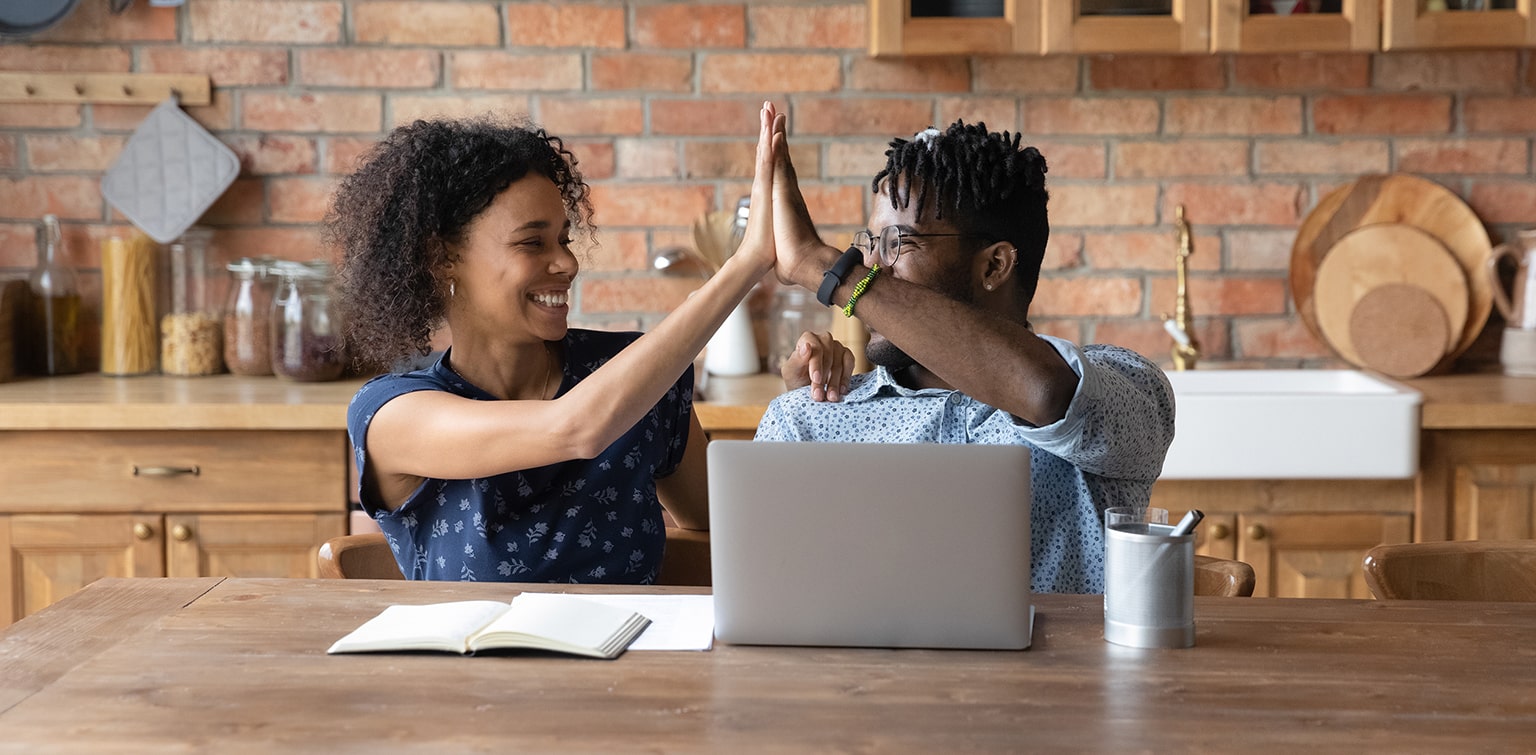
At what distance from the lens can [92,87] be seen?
295cm

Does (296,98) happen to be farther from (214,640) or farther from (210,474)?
(214,640)

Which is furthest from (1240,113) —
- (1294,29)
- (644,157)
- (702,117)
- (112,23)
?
(112,23)

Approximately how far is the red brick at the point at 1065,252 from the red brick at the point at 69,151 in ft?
6.62

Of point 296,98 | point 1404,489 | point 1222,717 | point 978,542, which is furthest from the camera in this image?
point 296,98

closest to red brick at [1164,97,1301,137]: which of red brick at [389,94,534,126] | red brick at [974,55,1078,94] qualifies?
red brick at [974,55,1078,94]

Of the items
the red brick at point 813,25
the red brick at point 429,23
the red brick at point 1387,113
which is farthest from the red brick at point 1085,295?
the red brick at point 429,23

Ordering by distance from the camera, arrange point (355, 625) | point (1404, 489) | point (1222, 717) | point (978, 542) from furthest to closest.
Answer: point (1404, 489) < point (355, 625) < point (978, 542) < point (1222, 717)

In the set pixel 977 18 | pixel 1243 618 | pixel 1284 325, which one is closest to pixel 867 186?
Answer: pixel 977 18

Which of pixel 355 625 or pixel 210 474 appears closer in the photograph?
pixel 355 625

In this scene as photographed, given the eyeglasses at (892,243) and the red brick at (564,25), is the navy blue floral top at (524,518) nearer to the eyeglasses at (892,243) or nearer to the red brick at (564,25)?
the eyeglasses at (892,243)

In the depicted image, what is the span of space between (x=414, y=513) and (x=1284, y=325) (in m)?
2.05

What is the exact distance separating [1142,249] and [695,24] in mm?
1079

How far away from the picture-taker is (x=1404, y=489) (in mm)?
2475

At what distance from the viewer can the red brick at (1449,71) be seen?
2.93m
